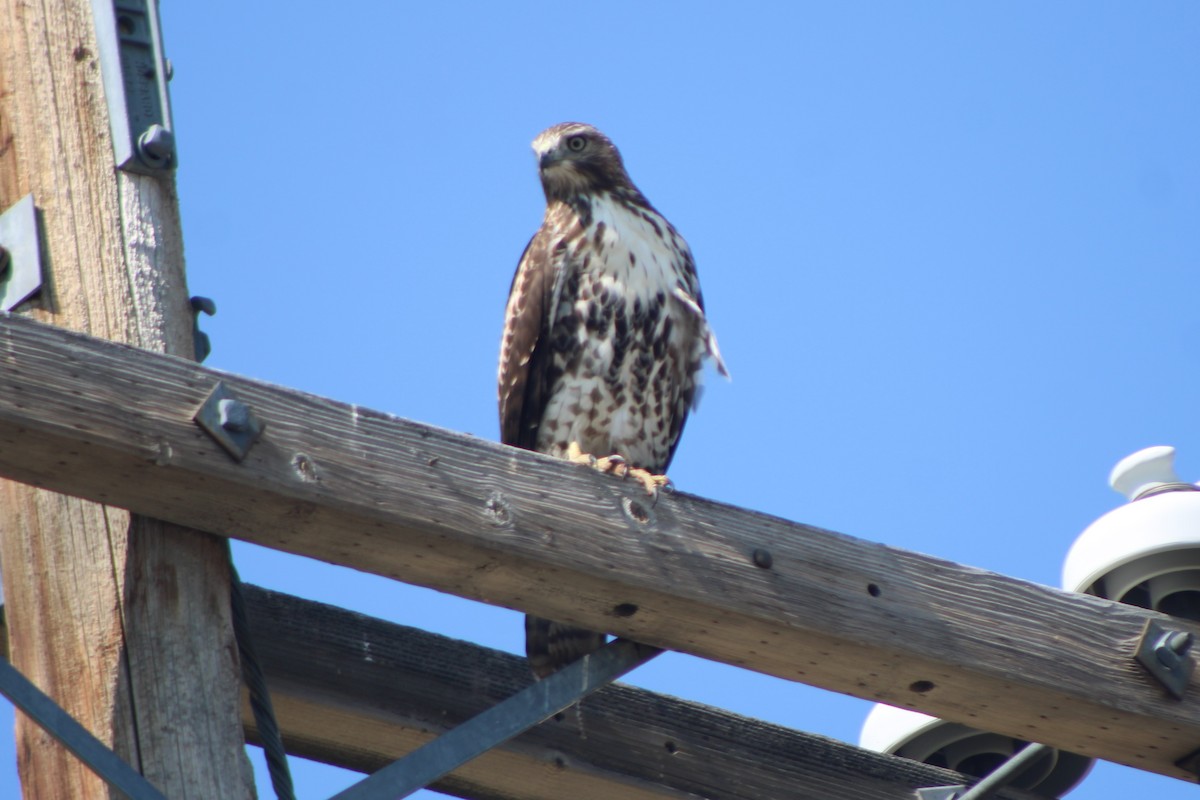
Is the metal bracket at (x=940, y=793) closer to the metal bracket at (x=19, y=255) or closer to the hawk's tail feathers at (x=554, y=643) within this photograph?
the hawk's tail feathers at (x=554, y=643)

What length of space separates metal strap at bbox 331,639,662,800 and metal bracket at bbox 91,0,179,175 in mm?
1040

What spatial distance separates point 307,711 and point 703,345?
1.87m

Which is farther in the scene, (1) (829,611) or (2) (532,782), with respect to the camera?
(2) (532,782)

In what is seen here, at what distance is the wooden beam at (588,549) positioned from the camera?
7.60 feet

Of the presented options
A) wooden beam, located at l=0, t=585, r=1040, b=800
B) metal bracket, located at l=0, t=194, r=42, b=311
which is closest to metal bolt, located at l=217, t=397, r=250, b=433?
metal bracket, located at l=0, t=194, r=42, b=311

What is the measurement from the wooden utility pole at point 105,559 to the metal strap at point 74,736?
0.10 meters

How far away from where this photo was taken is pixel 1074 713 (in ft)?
9.36

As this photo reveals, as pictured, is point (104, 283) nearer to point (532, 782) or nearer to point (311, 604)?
point (311, 604)

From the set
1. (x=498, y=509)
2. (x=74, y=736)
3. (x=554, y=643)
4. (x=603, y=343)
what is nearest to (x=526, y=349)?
(x=603, y=343)

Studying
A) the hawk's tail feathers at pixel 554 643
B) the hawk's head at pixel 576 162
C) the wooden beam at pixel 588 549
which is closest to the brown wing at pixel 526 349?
the hawk's head at pixel 576 162

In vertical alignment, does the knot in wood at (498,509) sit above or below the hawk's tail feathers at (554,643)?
below

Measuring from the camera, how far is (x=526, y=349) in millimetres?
4555

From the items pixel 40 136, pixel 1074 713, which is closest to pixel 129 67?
pixel 40 136

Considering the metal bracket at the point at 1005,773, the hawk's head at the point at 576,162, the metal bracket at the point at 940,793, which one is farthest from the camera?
the hawk's head at the point at 576,162
